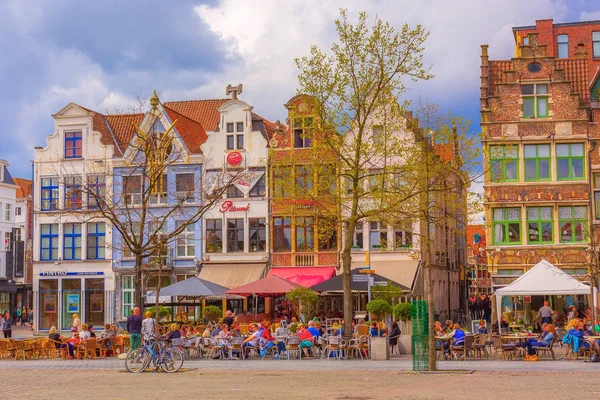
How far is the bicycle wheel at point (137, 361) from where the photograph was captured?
25328mm

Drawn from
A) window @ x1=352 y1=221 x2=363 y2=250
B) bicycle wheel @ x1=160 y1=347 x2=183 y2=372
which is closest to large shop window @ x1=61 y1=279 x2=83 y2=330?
window @ x1=352 y1=221 x2=363 y2=250

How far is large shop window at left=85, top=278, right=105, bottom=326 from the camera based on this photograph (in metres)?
50.0

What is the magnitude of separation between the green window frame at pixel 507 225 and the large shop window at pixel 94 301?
20.5 m

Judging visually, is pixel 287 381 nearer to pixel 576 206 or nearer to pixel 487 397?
pixel 487 397

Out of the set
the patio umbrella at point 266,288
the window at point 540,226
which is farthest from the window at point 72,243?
the window at point 540,226

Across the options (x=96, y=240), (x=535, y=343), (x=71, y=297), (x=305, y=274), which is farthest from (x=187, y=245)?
(x=535, y=343)

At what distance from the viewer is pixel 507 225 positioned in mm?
43344

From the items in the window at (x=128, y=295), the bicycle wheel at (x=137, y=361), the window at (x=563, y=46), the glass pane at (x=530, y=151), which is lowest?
the bicycle wheel at (x=137, y=361)

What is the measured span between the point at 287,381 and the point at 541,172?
24.5 meters

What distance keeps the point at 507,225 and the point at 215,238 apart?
14.6 metres

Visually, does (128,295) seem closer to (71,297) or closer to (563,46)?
(71,297)

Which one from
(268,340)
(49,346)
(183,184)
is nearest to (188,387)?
(268,340)

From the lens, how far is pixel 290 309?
45.8 m

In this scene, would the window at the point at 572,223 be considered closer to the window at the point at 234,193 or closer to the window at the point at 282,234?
the window at the point at 282,234
